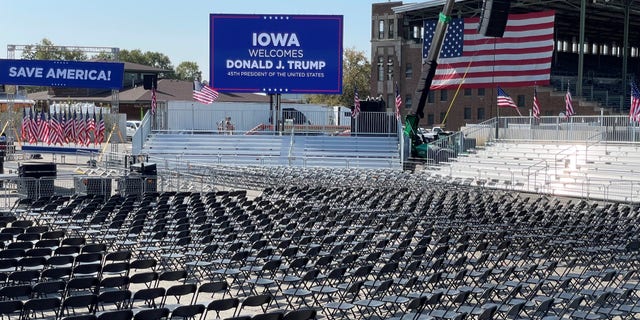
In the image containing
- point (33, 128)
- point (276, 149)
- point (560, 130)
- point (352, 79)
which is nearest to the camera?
point (560, 130)

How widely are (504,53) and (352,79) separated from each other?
52.4 metres

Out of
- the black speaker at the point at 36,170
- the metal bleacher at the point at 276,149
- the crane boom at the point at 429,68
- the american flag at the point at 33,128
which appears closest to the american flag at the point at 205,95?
the metal bleacher at the point at 276,149

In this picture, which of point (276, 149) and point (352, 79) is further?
A: point (352, 79)

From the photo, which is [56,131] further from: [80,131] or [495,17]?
[495,17]

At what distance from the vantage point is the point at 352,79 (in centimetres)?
8988

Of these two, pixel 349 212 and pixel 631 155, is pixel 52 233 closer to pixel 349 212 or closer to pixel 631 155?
pixel 349 212

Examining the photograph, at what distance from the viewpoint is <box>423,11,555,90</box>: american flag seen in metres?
36.6

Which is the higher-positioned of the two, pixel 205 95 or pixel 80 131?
pixel 205 95

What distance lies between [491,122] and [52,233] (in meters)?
28.4

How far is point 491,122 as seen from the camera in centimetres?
4062

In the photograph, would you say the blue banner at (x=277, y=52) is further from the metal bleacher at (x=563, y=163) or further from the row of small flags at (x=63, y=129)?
the metal bleacher at (x=563, y=163)

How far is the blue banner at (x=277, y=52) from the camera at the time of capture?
42062 millimetres

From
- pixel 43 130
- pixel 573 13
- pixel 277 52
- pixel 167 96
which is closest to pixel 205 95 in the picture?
pixel 277 52

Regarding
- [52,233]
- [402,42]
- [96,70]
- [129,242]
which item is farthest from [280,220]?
[402,42]
